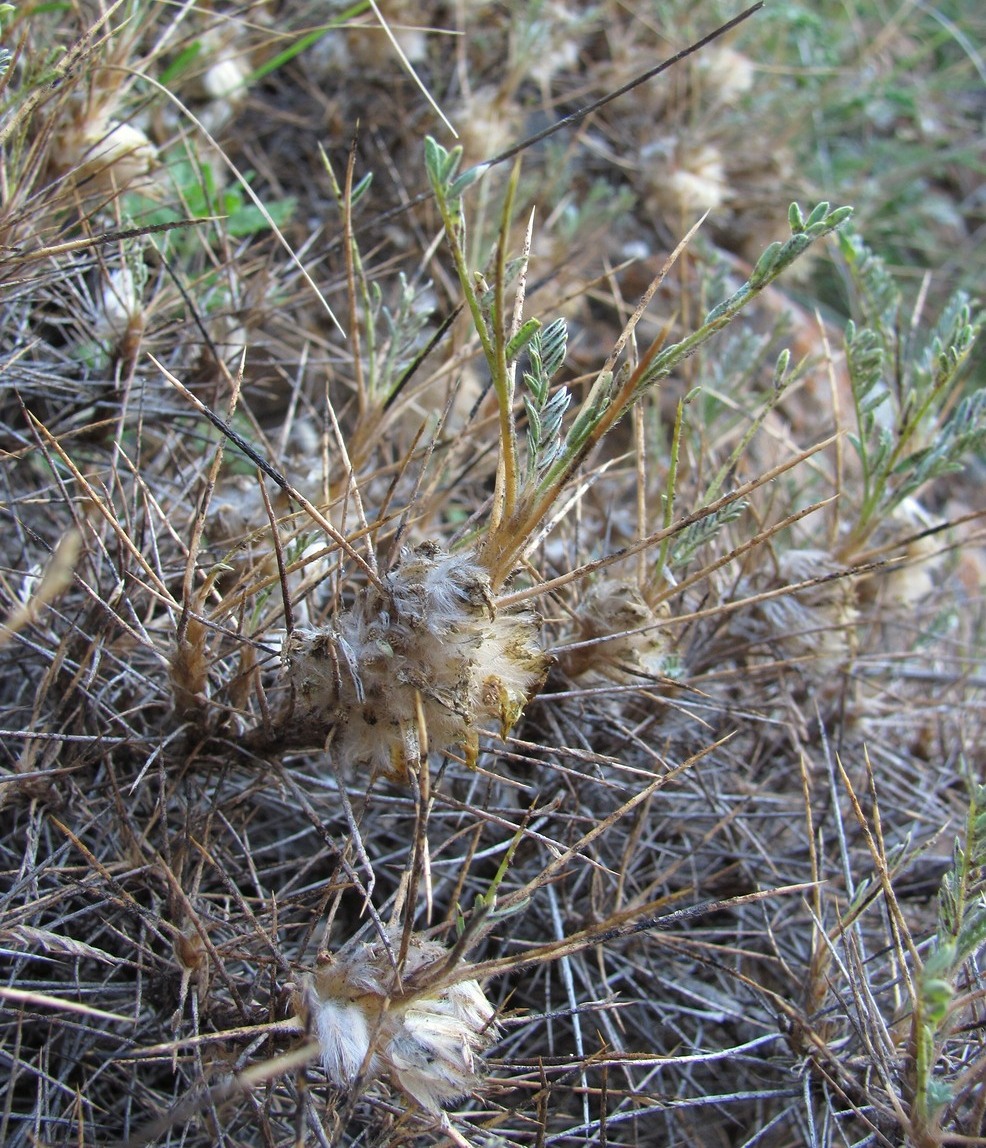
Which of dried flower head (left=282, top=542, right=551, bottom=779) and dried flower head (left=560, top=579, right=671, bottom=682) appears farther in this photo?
dried flower head (left=560, top=579, right=671, bottom=682)

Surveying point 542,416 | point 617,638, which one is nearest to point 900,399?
point 617,638

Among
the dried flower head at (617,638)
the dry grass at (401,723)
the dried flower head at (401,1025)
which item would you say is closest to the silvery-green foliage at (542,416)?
the dry grass at (401,723)

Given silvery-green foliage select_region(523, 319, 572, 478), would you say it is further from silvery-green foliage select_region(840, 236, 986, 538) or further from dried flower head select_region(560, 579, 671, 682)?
silvery-green foliage select_region(840, 236, 986, 538)

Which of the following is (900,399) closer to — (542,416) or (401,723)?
(542,416)

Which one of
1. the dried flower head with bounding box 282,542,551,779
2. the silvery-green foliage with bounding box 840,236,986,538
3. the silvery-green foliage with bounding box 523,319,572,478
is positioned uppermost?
the silvery-green foliage with bounding box 523,319,572,478

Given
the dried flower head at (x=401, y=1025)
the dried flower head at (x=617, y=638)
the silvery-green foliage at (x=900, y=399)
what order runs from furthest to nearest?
the silvery-green foliage at (x=900, y=399) → the dried flower head at (x=617, y=638) → the dried flower head at (x=401, y=1025)

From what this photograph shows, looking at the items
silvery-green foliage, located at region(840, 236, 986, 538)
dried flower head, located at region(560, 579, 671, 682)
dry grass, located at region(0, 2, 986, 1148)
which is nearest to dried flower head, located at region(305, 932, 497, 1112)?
dry grass, located at region(0, 2, 986, 1148)

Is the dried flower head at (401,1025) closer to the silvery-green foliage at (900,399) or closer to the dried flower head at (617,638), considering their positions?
the dried flower head at (617,638)

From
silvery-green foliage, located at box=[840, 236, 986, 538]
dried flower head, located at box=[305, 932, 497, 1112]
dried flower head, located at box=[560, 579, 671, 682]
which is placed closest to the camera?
dried flower head, located at box=[305, 932, 497, 1112]

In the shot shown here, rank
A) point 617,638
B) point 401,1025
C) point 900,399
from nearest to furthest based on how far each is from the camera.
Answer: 1. point 401,1025
2. point 617,638
3. point 900,399
